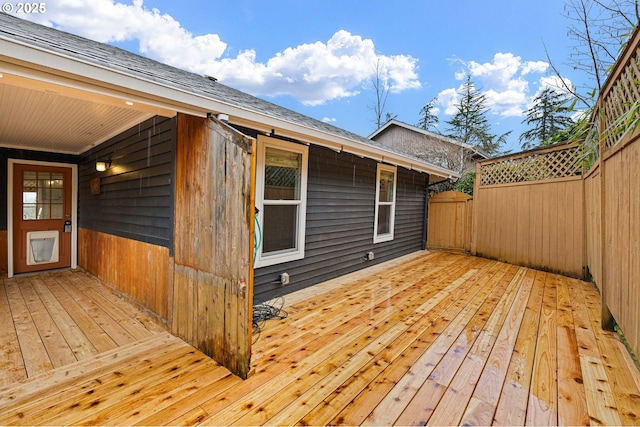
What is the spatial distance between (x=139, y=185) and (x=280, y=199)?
174 centimetres

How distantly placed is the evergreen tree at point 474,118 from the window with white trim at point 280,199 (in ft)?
46.8

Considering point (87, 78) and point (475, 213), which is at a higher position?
point (87, 78)

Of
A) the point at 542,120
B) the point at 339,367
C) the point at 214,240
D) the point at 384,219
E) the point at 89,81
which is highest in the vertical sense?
the point at 542,120

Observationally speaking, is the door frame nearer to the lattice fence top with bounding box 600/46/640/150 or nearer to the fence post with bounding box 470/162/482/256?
the lattice fence top with bounding box 600/46/640/150

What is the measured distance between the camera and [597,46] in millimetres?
3912

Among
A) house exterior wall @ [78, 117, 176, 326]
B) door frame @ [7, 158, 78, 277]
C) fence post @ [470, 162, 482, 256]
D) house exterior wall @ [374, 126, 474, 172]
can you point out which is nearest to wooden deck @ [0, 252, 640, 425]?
house exterior wall @ [78, 117, 176, 326]

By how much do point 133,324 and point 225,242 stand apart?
176cm

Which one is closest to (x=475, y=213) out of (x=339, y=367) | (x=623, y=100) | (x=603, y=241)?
(x=603, y=241)

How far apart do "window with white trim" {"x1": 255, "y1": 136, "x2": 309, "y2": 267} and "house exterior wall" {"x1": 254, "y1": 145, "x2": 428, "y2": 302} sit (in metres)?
0.15

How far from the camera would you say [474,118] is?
51.4 ft

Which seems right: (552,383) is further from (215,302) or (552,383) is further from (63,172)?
(63,172)

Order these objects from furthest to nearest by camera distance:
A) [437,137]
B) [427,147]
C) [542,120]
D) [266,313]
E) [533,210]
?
→ [542,120]
[427,147]
[437,137]
[533,210]
[266,313]

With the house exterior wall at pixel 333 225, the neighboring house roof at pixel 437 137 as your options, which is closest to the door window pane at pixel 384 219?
the house exterior wall at pixel 333 225

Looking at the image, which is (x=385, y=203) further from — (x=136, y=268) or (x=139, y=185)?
(x=136, y=268)
